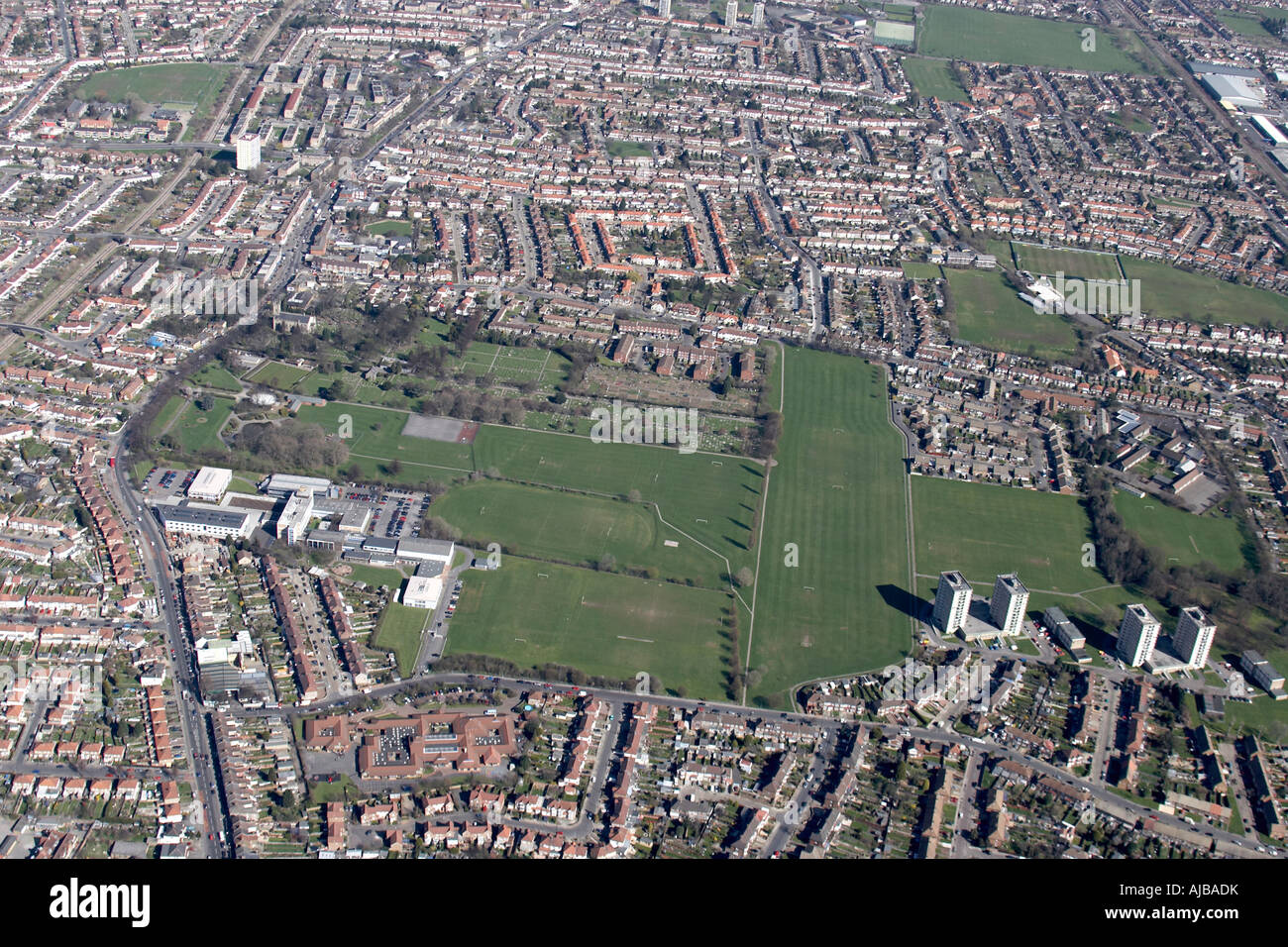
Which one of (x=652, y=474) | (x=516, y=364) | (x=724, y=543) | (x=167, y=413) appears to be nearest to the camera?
(x=724, y=543)

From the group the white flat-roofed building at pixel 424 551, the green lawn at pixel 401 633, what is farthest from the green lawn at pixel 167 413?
the green lawn at pixel 401 633

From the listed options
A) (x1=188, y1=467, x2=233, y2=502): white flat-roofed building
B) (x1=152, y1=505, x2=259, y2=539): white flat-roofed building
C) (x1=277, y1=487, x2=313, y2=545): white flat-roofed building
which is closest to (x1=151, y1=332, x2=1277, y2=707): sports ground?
(x1=188, y1=467, x2=233, y2=502): white flat-roofed building

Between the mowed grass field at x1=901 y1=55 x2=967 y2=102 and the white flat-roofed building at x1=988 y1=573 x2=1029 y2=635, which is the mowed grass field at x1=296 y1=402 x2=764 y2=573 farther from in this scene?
the mowed grass field at x1=901 y1=55 x2=967 y2=102

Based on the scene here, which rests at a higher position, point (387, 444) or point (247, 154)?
point (247, 154)

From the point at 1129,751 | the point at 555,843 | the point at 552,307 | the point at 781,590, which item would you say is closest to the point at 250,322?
the point at 552,307


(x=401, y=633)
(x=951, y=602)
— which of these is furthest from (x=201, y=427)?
(x=951, y=602)

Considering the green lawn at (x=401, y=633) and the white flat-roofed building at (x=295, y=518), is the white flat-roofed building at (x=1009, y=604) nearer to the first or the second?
the green lawn at (x=401, y=633)

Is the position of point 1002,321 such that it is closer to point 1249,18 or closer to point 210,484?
point 210,484
